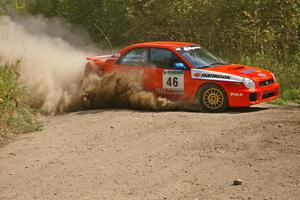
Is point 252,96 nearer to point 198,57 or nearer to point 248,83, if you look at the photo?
point 248,83

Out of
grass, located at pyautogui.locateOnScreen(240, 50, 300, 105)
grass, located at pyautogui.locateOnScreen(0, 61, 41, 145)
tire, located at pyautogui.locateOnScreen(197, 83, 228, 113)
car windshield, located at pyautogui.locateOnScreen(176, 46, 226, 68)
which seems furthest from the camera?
grass, located at pyautogui.locateOnScreen(240, 50, 300, 105)

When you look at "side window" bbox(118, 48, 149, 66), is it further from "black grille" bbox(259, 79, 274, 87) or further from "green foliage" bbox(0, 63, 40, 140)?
"black grille" bbox(259, 79, 274, 87)

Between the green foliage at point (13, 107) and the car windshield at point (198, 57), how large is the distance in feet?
11.4

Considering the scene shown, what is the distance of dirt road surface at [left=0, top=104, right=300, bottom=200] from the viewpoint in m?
7.66

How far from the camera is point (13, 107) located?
452 inches

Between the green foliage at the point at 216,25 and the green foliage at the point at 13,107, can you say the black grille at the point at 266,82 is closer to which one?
the green foliage at the point at 216,25

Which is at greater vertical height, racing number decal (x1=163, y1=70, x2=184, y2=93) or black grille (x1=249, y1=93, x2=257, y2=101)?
racing number decal (x1=163, y1=70, x2=184, y2=93)

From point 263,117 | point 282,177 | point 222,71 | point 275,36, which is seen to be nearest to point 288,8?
point 275,36

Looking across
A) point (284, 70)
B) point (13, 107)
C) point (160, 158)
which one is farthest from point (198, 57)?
point (160, 158)

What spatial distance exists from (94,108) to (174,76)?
2.15m

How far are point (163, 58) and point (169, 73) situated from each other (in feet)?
1.46

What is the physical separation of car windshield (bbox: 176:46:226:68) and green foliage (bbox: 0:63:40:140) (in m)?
3.47

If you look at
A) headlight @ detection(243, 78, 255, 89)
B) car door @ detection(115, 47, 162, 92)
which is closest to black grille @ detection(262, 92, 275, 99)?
headlight @ detection(243, 78, 255, 89)

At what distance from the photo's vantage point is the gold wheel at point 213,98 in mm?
12172
